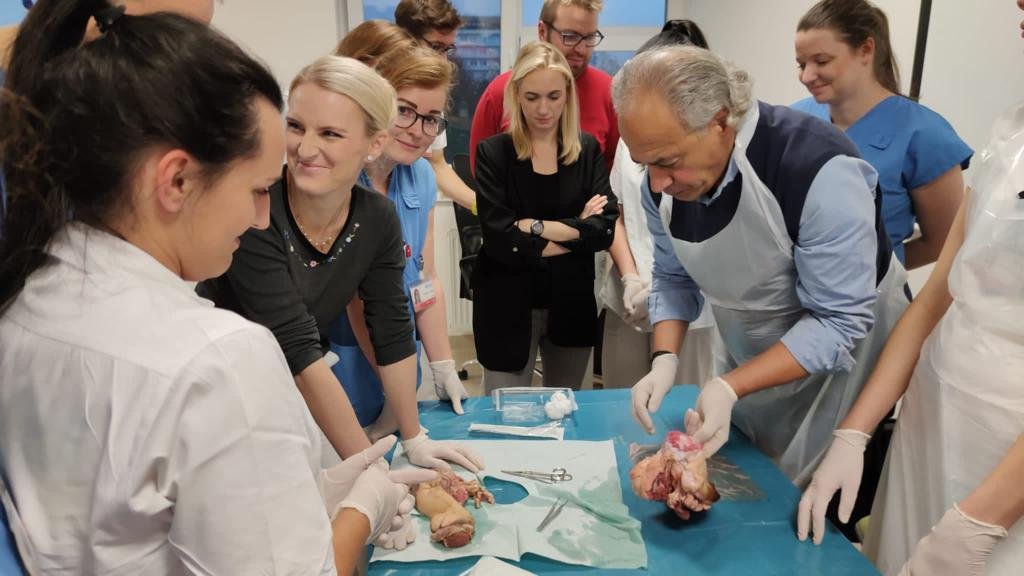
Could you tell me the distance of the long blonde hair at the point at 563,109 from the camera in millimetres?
2332

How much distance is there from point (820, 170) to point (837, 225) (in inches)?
4.5

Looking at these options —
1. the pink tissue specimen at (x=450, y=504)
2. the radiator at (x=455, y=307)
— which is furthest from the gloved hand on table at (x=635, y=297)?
the radiator at (x=455, y=307)

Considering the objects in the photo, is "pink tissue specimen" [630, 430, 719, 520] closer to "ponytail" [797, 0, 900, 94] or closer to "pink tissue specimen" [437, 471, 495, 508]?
"pink tissue specimen" [437, 471, 495, 508]

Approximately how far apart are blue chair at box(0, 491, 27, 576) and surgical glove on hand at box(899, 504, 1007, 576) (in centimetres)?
123

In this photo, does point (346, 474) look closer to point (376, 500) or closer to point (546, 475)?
point (376, 500)

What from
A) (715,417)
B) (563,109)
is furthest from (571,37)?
(715,417)

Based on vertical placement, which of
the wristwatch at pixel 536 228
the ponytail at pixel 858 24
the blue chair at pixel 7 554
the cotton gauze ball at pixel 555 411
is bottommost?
the cotton gauze ball at pixel 555 411

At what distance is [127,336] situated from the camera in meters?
0.61

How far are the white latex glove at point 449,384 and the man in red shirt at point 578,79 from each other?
3.19ft

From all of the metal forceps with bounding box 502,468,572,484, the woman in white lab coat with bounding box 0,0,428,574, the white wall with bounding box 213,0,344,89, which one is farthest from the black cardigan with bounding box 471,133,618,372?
the white wall with bounding box 213,0,344,89

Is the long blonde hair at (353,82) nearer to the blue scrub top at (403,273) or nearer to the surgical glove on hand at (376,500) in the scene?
the blue scrub top at (403,273)

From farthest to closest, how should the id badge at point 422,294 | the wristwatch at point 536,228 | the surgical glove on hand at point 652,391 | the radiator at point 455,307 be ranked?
the radiator at point 455,307
the wristwatch at point 536,228
the id badge at point 422,294
the surgical glove on hand at point 652,391

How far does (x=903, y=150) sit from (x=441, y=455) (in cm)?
163

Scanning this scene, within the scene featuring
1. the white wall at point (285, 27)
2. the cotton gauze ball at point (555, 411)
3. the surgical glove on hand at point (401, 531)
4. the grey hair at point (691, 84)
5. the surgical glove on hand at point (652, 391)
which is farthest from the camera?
the white wall at point (285, 27)
